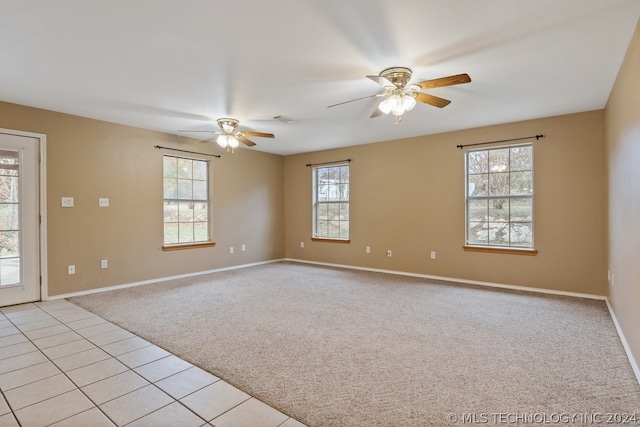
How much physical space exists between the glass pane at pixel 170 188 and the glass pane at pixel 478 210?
486 centimetres

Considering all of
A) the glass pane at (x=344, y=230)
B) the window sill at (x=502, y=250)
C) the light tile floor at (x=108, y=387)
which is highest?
the glass pane at (x=344, y=230)

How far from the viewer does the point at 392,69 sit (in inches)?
113

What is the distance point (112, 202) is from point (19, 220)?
1.04 m

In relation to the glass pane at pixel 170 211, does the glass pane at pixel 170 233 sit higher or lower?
lower

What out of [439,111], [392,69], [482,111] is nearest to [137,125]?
[392,69]

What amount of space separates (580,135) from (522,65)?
2.15 meters

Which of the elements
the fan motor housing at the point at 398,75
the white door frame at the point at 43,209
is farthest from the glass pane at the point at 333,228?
the white door frame at the point at 43,209

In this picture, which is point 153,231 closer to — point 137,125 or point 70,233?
point 70,233

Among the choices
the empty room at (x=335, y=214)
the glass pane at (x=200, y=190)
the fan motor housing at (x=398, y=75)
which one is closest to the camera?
the empty room at (x=335, y=214)

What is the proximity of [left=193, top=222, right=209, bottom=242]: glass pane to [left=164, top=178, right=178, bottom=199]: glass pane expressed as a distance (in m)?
0.65

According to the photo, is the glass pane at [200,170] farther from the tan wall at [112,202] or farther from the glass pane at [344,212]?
the glass pane at [344,212]

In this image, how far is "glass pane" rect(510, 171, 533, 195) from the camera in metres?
4.68

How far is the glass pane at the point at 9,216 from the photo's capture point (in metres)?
3.84

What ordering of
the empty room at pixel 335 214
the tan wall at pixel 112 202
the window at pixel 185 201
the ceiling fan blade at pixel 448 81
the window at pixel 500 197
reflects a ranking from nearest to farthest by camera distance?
the empty room at pixel 335 214 → the ceiling fan blade at pixel 448 81 → the tan wall at pixel 112 202 → the window at pixel 500 197 → the window at pixel 185 201
